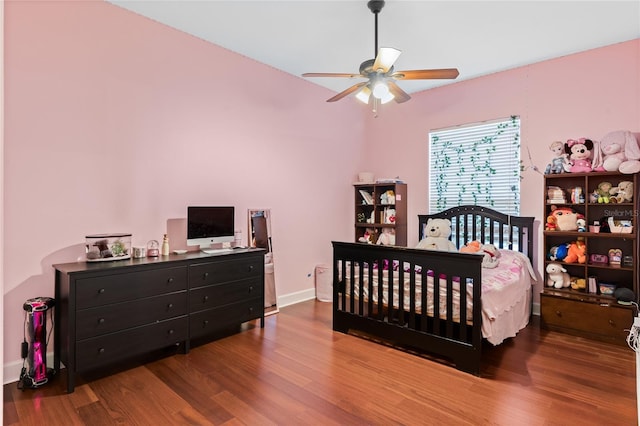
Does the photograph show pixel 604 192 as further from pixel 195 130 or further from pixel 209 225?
pixel 195 130

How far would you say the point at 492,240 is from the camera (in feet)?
14.0

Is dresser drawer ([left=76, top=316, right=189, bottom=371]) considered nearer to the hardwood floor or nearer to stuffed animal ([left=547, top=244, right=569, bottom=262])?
the hardwood floor

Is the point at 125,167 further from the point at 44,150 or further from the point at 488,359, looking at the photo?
the point at 488,359

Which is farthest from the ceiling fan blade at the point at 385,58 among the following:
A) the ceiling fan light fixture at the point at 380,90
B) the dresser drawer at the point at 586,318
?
the dresser drawer at the point at 586,318

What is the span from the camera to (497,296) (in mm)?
2891

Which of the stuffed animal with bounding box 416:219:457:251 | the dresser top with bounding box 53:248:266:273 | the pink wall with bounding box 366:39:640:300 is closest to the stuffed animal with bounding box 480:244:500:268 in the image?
the stuffed animal with bounding box 416:219:457:251

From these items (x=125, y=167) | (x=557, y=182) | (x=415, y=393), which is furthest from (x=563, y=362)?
(x=125, y=167)

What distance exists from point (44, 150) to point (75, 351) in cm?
146

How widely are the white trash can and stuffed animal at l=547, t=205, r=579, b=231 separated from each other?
259 centimetres

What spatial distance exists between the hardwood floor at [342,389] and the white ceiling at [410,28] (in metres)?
2.85

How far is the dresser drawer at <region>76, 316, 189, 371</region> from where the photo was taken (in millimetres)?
2447

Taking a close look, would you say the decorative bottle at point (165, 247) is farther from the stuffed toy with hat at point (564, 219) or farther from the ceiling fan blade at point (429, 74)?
the stuffed toy with hat at point (564, 219)

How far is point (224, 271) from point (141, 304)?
750mm

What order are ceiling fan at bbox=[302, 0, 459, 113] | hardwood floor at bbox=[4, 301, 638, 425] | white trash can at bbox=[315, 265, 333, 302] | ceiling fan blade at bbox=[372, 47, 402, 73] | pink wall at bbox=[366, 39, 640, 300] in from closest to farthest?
hardwood floor at bbox=[4, 301, 638, 425] → ceiling fan blade at bbox=[372, 47, 402, 73] → ceiling fan at bbox=[302, 0, 459, 113] → pink wall at bbox=[366, 39, 640, 300] → white trash can at bbox=[315, 265, 333, 302]
